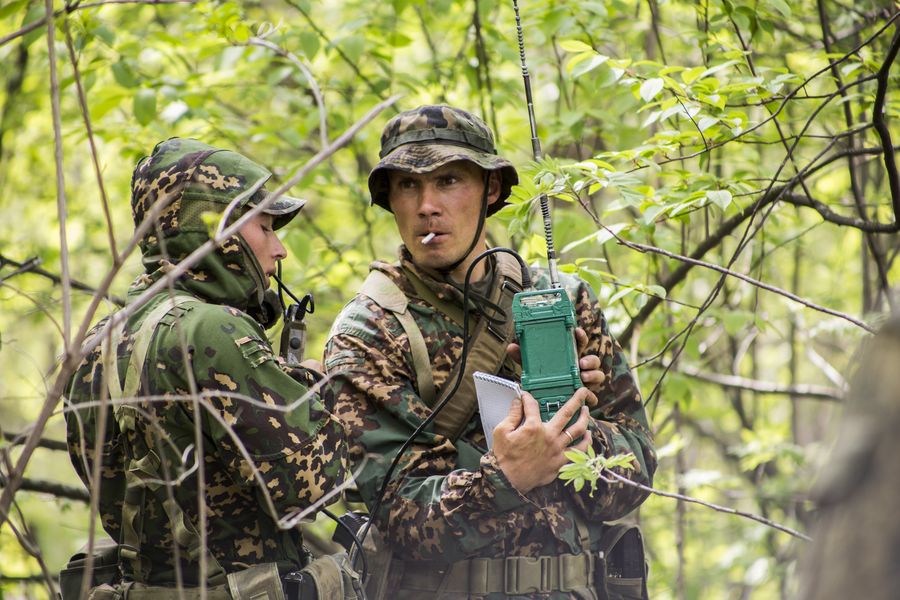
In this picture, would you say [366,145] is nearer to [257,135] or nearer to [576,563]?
[257,135]

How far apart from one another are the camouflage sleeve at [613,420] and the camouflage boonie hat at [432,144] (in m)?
0.59

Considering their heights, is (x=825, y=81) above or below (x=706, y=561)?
above

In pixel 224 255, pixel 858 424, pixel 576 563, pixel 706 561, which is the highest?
pixel 224 255

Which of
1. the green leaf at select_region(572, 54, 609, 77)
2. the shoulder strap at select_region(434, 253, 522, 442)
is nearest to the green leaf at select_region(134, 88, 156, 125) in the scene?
the green leaf at select_region(572, 54, 609, 77)

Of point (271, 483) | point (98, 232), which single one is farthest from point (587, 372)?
point (98, 232)

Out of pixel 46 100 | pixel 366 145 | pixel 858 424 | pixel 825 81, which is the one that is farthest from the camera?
pixel 46 100

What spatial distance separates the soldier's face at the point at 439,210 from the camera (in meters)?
3.25

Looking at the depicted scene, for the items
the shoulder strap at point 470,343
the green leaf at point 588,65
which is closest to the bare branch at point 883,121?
the green leaf at point 588,65

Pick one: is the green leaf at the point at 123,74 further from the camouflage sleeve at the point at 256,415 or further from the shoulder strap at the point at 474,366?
the camouflage sleeve at the point at 256,415

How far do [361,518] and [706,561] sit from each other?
8.01 m

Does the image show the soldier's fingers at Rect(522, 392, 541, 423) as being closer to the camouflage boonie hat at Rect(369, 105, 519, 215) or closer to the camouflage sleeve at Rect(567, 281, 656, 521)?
the camouflage sleeve at Rect(567, 281, 656, 521)

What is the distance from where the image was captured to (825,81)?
5230mm

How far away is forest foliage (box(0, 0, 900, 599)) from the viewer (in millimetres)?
3551

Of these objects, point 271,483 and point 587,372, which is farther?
point 587,372
